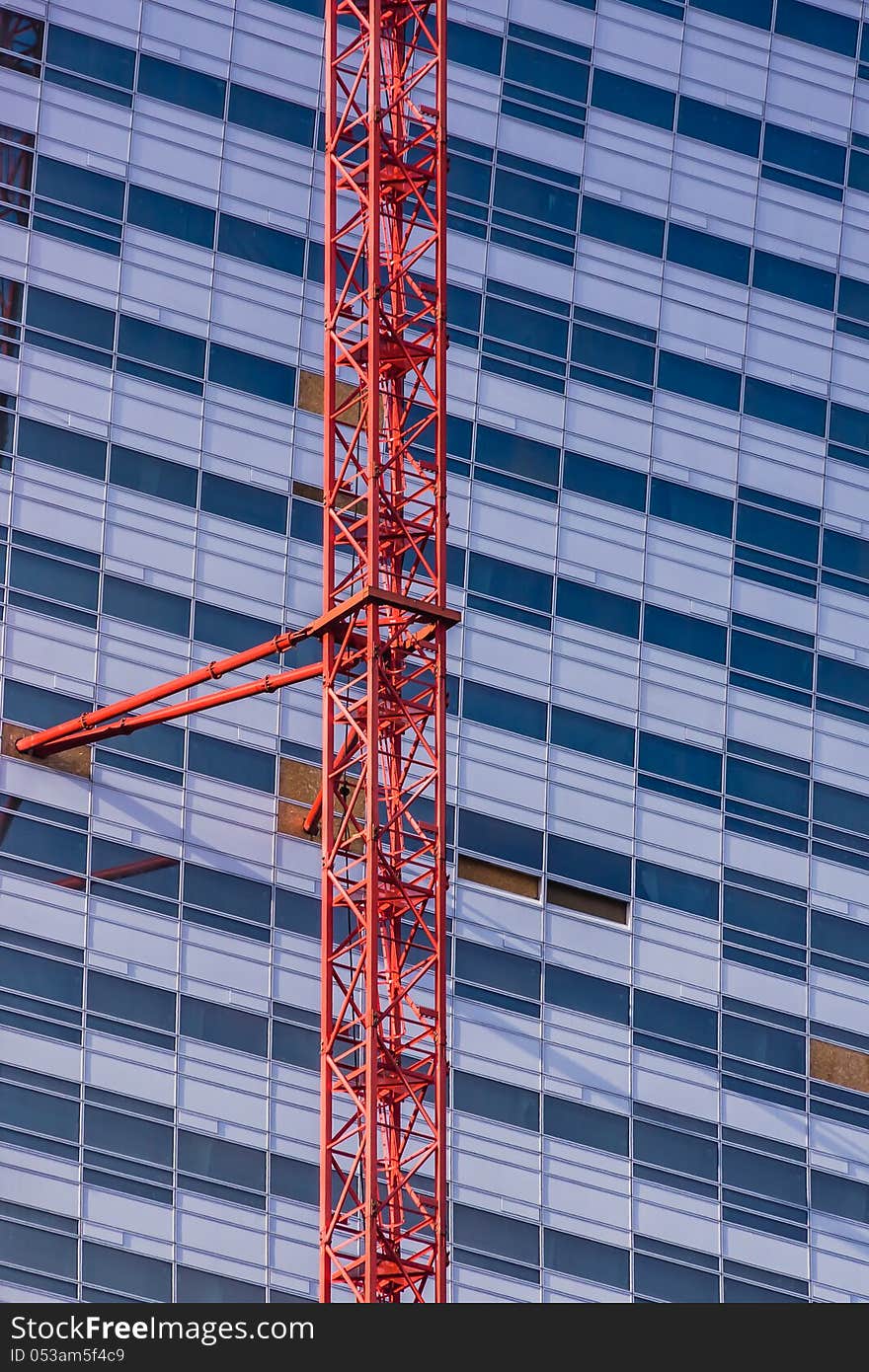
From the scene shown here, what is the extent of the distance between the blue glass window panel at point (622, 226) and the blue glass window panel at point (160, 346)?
11.6 meters

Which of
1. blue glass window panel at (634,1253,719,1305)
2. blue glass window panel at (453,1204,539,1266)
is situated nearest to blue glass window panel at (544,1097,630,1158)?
blue glass window panel at (453,1204,539,1266)

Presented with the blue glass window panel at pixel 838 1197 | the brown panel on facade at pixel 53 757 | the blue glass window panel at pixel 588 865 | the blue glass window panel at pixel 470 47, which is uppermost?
the blue glass window panel at pixel 470 47

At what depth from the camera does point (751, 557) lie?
2940 inches

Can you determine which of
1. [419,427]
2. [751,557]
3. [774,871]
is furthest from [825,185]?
[419,427]

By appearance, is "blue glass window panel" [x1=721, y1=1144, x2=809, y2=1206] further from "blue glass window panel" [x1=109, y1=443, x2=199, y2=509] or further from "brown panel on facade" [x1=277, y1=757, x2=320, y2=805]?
"blue glass window panel" [x1=109, y1=443, x2=199, y2=509]

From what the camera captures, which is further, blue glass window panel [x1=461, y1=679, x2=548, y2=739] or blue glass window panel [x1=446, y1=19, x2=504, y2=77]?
blue glass window panel [x1=446, y1=19, x2=504, y2=77]

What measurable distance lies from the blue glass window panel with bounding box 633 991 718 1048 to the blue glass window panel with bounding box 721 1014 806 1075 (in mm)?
401

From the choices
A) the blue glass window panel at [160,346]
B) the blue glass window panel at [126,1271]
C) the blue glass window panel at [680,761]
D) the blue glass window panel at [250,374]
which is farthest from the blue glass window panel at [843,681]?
the blue glass window panel at [126,1271]

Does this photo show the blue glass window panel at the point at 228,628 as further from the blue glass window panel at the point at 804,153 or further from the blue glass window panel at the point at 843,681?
the blue glass window panel at the point at 804,153

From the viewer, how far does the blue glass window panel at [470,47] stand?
242 feet

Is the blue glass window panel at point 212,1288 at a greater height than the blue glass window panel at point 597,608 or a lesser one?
lesser

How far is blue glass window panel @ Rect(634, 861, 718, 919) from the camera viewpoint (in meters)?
70.4

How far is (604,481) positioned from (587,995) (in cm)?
1328

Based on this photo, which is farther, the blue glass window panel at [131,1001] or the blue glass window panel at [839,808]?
the blue glass window panel at [839,808]
